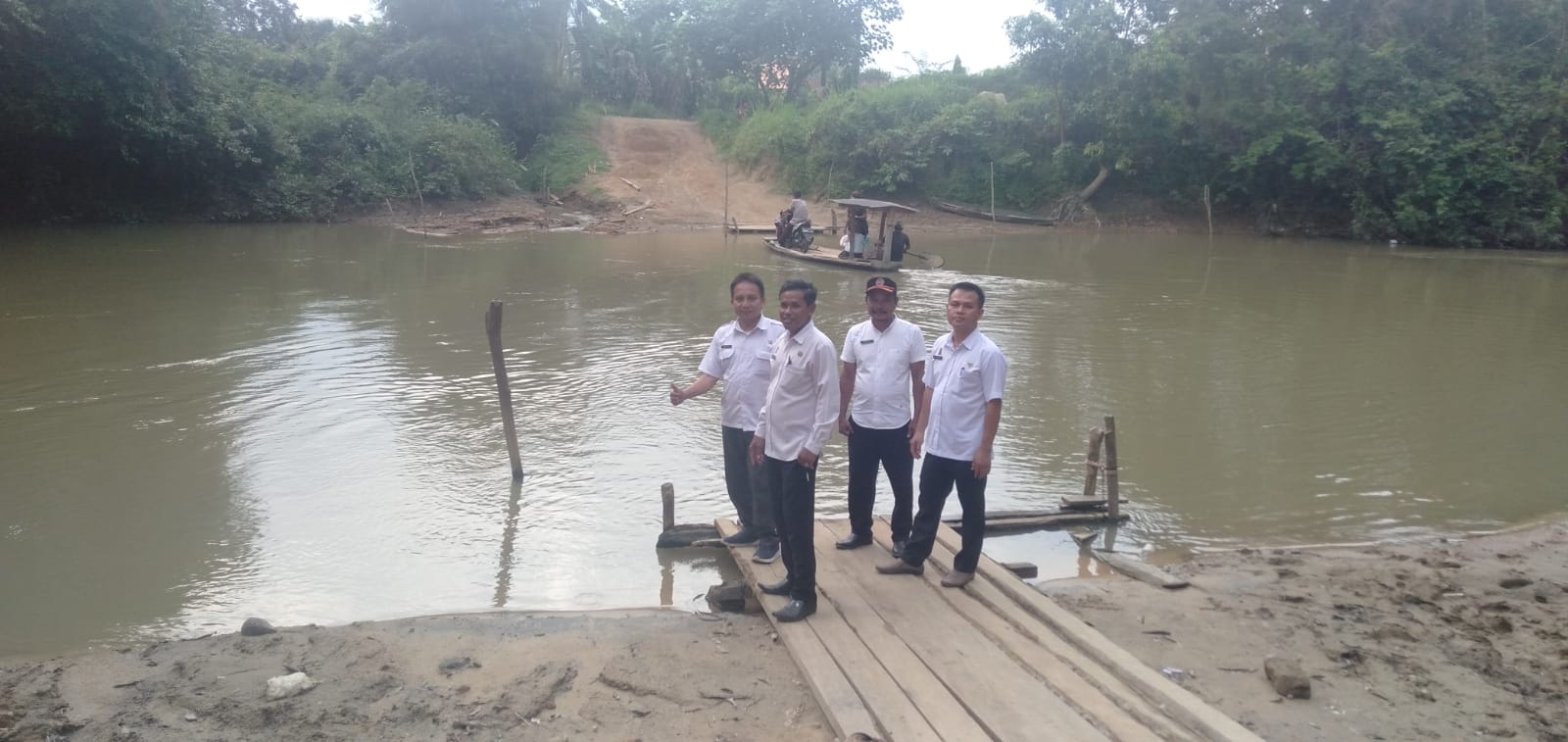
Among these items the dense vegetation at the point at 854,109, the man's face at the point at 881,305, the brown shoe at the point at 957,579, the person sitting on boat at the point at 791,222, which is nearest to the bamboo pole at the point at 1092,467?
the brown shoe at the point at 957,579

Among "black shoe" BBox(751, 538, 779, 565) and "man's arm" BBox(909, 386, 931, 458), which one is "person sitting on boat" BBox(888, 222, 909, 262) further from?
"man's arm" BBox(909, 386, 931, 458)

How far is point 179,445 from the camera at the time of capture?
25.6 ft

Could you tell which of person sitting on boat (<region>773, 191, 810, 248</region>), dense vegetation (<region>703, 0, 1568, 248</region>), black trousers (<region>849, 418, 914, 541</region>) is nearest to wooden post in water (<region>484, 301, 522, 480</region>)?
black trousers (<region>849, 418, 914, 541</region>)

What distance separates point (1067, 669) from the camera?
3.85 metres

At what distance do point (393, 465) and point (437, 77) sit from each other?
31.3 metres

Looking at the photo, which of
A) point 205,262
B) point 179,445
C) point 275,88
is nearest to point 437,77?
point 275,88

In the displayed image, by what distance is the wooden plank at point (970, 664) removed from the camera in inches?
136

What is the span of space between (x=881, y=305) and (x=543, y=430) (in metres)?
4.54

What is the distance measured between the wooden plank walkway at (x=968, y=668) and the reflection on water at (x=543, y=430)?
4.15ft

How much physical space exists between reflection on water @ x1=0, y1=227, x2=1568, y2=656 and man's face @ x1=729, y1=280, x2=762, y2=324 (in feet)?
5.13

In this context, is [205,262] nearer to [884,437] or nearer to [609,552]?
[609,552]

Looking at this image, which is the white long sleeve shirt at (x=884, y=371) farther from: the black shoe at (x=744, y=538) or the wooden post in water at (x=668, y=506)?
the wooden post in water at (x=668, y=506)

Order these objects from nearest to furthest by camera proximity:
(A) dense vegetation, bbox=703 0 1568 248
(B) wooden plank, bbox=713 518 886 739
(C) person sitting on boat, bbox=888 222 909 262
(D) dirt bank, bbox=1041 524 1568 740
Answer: (B) wooden plank, bbox=713 518 886 739
(D) dirt bank, bbox=1041 524 1568 740
(C) person sitting on boat, bbox=888 222 909 262
(A) dense vegetation, bbox=703 0 1568 248

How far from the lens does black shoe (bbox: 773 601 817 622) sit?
4.42 m
